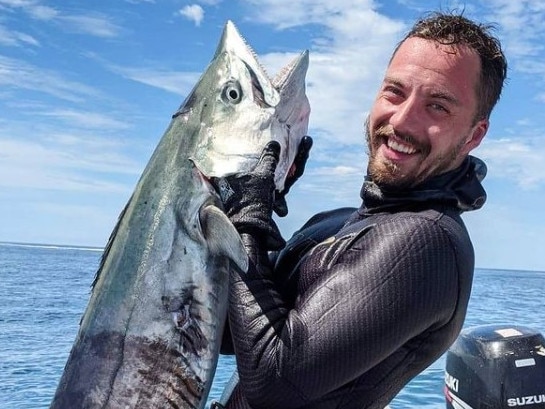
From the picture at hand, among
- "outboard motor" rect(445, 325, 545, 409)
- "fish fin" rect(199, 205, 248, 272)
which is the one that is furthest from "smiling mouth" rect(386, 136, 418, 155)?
"outboard motor" rect(445, 325, 545, 409)

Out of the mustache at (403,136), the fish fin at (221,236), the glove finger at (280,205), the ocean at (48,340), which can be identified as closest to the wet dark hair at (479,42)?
the mustache at (403,136)

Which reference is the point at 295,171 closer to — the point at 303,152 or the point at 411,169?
the point at 303,152

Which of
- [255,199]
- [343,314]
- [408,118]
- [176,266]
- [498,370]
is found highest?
[408,118]

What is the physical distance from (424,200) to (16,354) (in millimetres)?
14009

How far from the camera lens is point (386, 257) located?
2.77m

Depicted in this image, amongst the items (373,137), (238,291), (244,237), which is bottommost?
(238,291)

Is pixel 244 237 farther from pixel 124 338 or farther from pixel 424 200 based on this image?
pixel 424 200

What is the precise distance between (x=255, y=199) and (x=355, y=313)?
1.93ft

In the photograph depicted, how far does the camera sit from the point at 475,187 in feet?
10.9

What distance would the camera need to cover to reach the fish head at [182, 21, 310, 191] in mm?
2852

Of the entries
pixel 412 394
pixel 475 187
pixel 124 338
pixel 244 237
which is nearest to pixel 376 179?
pixel 475 187

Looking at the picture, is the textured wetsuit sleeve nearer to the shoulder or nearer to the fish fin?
the shoulder

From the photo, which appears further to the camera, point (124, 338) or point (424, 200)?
point (424, 200)

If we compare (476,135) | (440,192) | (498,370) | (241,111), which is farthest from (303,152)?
(498,370)
